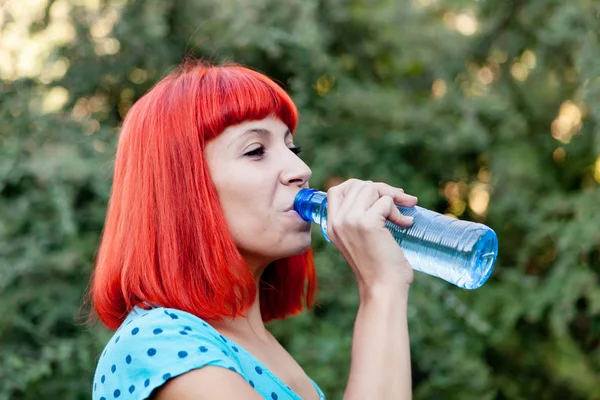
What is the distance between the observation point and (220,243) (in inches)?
59.1

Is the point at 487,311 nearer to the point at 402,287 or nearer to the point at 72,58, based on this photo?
the point at 72,58

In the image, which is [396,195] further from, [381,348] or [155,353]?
[155,353]

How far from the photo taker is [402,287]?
4.63ft

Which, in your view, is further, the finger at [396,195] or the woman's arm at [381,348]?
the finger at [396,195]

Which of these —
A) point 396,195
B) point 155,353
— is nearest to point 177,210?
point 155,353

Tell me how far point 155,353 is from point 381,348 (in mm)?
393

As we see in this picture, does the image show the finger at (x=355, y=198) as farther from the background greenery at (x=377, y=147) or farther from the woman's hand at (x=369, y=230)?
the background greenery at (x=377, y=147)

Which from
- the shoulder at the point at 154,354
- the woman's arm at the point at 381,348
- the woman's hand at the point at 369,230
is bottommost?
the shoulder at the point at 154,354

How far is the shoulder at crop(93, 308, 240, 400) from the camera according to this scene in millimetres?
1269

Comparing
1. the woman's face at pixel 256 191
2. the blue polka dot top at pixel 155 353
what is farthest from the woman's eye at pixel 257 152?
the blue polka dot top at pixel 155 353

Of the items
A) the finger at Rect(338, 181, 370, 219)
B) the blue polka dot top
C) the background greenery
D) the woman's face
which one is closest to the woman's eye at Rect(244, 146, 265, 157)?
the woman's face

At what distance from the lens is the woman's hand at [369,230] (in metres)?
1.41

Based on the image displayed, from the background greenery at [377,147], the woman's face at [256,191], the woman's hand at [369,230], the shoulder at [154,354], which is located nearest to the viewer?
the shoulder at [154,354]

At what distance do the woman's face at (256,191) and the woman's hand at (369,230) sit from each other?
0.12 metres
